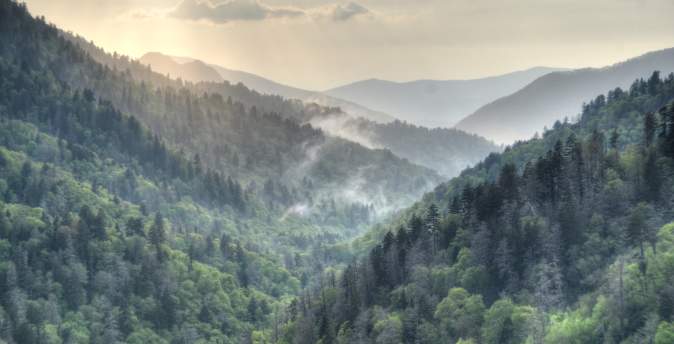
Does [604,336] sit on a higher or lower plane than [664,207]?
lower

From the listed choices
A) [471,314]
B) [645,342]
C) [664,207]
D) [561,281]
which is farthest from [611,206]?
[645,342]

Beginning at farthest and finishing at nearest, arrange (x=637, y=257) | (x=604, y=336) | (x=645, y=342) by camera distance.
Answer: (x=637, y=257) → (x=604, y=336) → (x=645, y=342)

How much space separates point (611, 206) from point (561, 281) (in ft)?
80.8

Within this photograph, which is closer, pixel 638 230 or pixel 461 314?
pixel 638 230

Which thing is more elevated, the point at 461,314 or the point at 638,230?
the point at 638,230

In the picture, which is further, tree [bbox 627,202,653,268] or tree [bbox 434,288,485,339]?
tree [bbox 434,288,485,339]

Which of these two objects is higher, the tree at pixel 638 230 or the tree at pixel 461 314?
the tree at pixel 638 230

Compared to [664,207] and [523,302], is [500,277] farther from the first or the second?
[664,207]

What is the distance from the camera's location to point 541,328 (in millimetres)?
166625

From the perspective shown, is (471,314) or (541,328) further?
(471,314)

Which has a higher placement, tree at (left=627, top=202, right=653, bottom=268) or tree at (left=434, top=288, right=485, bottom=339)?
tree at (left=627, top=202, right=653, bottom=268)

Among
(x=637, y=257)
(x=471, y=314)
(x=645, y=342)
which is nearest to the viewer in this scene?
(x=645, y=342)

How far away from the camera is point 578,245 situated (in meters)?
194

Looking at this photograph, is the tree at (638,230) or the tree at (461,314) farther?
the tree at (461,314)
